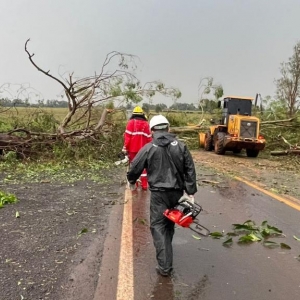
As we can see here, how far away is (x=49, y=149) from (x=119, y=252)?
30.9ft

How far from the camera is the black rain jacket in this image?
4.64m

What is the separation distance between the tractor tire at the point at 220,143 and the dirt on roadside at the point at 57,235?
24.0 feet

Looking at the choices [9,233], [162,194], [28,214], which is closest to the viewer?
[162,194]

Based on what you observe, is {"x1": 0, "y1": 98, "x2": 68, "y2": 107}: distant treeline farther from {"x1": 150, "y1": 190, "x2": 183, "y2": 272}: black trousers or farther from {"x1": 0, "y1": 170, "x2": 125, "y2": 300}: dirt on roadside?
{"x1": 150, "y1": 190, "x2": 183, "y2": 272}: black trousers

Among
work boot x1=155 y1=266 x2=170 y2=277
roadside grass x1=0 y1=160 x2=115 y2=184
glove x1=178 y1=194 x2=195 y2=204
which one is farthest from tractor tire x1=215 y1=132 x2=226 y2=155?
work boot x1=155 y1=266 x2=170 y2=277

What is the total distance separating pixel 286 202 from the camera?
824cm

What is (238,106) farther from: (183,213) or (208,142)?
(183,213)

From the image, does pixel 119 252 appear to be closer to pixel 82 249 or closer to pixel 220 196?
pixel 82 249

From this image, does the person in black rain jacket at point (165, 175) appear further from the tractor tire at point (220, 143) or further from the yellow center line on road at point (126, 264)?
the tractor tire at point (220, 143)

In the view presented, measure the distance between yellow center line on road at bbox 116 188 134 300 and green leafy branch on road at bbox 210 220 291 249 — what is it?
1214mm

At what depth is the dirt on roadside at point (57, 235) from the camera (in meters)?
3.99

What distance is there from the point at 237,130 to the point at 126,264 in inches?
553

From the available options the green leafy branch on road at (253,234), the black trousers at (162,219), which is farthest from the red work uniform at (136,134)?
the black trousers at (162,219)

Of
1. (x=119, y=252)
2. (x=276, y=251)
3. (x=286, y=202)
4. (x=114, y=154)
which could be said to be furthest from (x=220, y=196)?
(x=114, y=154)
